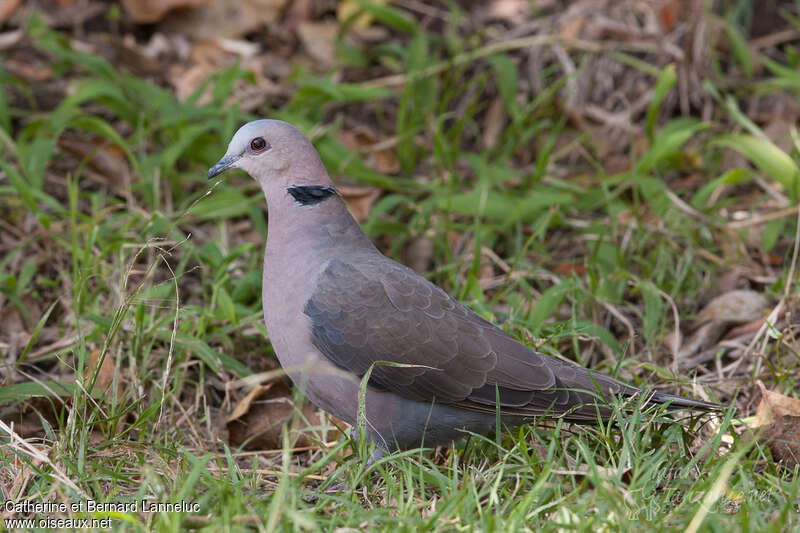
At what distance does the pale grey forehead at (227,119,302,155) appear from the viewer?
3.39m

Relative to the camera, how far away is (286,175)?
339 cm

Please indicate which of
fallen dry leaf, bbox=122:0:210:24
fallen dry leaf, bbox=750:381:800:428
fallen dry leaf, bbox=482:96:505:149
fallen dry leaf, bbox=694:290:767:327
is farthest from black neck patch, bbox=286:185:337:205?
fallen dry leaf, bbox=122:0:210:24

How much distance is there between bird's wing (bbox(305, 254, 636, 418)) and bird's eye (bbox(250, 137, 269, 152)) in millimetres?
547

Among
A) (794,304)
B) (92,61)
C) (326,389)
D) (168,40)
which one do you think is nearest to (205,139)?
(92,61)

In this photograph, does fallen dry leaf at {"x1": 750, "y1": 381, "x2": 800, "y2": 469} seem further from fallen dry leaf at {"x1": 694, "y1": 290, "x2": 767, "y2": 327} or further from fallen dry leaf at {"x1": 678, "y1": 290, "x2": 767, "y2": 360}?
fallen dry leaf at {"x1": 694, "y1": 290, "x2": 767, "y2": 327}

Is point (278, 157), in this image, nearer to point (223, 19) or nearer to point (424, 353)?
point (424, 353)

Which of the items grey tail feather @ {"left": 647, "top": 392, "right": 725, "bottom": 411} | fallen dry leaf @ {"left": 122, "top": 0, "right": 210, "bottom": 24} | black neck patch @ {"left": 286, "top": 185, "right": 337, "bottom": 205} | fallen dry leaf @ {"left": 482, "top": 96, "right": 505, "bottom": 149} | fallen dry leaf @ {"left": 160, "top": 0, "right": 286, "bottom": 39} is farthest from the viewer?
fallen dry leaf @ {"left": 160, "top": 0, "right": 286, "bottom": 39}

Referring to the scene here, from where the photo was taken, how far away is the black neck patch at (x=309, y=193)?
3336mm

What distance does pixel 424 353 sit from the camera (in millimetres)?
→ 3104

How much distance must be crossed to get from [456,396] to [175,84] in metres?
3.39

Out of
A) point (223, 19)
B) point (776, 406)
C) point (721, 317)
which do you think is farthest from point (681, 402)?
point (223, 19)

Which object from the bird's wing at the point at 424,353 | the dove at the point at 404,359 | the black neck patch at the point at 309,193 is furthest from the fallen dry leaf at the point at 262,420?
the black neck patch at the point at 309,193

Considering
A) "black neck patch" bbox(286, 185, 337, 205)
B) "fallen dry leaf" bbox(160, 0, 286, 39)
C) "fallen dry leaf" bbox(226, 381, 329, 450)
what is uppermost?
"black neck patch" bbox(286, 185, 337, 205)

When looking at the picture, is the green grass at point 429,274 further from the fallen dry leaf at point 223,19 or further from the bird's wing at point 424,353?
the fallen dry leaf at point 223,19
